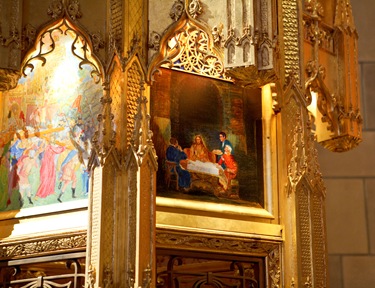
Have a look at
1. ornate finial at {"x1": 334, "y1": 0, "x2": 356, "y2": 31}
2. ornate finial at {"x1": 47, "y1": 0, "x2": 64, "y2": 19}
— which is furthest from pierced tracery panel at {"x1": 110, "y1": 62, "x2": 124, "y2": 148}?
ornate finial at {"x1": 334, "y1": 0, "x2": 356, "y2": 31}

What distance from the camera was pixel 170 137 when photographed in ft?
29.8

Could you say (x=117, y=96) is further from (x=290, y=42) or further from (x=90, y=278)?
(x=290, y=42)

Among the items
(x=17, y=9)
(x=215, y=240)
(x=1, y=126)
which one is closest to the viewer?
(x=17, y=9)

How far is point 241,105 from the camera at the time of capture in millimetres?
9680

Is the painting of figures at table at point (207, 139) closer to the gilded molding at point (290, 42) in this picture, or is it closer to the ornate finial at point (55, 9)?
the gilded molding at point (290, 42)

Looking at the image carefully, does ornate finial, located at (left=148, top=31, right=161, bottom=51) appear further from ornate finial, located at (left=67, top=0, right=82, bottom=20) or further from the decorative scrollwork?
ornate finial, located at (left=67, top=0, right=82, bottom=20)

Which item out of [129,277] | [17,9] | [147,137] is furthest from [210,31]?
[129,277]

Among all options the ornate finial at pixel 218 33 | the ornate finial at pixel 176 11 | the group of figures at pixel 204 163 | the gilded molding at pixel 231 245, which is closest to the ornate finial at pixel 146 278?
the gilded molding at pixel 231 245

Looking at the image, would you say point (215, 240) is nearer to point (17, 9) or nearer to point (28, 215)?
point (28, 215)

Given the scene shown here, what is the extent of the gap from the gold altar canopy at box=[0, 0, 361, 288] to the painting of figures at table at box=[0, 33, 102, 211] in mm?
14

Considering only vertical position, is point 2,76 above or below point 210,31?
below

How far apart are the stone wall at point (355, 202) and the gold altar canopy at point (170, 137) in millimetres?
2268

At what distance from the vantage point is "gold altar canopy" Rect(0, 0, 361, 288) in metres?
8.30

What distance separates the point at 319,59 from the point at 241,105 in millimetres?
890
